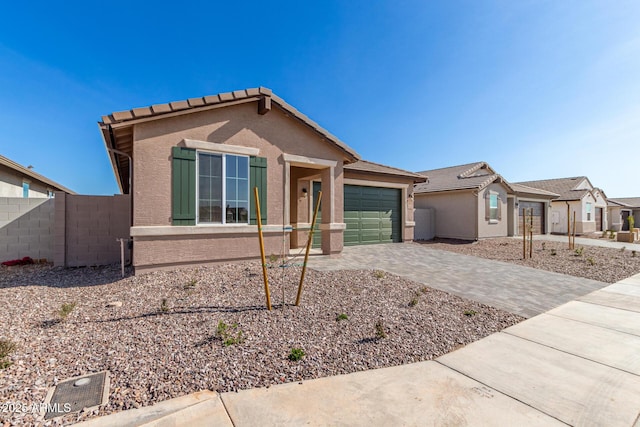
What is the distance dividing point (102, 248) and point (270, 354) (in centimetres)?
745

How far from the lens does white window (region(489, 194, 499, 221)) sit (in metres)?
16.6

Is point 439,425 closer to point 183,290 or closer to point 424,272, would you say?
point 183,290

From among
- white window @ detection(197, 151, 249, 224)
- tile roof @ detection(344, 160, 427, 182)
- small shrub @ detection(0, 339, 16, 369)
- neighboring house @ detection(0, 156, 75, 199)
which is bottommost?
small shrub @ detection(0, 339, 16, 369)

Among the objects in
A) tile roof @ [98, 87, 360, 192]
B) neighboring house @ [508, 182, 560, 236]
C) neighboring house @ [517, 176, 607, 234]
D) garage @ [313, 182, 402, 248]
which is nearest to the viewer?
tile roof @ [98, 87, 360, 192]

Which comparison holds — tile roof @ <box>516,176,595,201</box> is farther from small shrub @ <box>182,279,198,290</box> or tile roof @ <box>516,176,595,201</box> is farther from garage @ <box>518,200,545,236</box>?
small shrub @ <box>182,279,198,290</box>

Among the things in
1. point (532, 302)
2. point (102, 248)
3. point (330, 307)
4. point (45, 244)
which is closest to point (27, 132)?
point (45, 244)

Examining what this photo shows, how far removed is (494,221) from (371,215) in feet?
30.4

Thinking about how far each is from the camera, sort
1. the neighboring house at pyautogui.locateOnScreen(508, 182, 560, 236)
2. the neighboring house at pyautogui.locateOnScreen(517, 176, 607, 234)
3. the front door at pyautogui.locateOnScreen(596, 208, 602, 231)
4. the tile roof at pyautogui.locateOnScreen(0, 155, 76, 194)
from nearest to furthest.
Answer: the tile roof at pyautogui.locateOnScreen(0, 155, 76, 194), the neighboring house at pyautogui.locateOnScreen(508, 182, 560, 236), the neighboring house at pyautogui.locateOnScreen(517, 176, 607, 234), the front door at pyautogui.locateOnScreen(596, 208, 602, 231)

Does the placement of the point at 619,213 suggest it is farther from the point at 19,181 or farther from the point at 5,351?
the point at 19,181

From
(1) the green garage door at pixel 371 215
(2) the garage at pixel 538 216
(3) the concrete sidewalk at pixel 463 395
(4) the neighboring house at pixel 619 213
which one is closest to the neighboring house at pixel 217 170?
(1) the green garage door at pixel 371 215

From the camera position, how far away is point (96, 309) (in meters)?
4.53

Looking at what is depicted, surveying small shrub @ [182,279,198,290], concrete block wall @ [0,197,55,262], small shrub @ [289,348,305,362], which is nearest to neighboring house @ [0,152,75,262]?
concrete block wall @ [0,197,55,262]

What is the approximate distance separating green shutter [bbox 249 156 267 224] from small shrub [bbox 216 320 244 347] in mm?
4031

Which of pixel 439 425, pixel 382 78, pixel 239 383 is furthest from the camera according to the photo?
pixel 382 78
